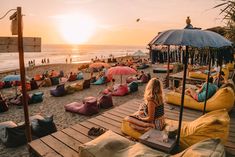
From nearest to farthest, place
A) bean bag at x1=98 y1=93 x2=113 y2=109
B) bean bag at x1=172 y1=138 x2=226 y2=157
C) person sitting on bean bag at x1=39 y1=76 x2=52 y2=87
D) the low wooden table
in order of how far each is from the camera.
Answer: bean bag at x1=172 y1=138 x2=226 y2=157
the low wooden table
bean bag at x1=98 y1=93 x2=113 y2=109
person sitting on bean bag at x1=39 y1=76 x2=52 y2=87

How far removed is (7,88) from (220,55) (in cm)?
1648

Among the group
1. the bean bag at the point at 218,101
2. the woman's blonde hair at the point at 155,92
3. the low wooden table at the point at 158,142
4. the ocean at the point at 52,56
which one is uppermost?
the ocean at the point at 52,56

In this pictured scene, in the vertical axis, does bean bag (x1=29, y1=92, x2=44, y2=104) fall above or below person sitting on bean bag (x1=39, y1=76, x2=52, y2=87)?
below

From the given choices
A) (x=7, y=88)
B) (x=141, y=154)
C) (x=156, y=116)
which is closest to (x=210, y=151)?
(x=141, y=154)

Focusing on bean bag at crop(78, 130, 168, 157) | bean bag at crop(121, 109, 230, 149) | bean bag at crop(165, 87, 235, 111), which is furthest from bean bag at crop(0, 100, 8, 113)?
bean bag at crop(121, 109, 230, 149)

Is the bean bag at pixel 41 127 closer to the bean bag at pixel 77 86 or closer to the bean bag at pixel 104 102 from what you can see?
the bean bag at pixel 104 102

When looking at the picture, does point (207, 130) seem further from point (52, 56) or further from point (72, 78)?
point (52, 56)

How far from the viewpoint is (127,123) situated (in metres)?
4.48

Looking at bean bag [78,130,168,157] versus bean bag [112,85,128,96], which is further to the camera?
bean bag [112,85,128,96]

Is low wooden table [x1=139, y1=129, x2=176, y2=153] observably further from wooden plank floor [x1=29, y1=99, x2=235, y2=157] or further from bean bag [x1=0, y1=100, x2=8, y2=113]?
bean bag [x1=0, y1=100, x2=8, y2=113]

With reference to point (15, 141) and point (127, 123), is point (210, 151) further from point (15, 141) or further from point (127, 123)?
point (15, 141)

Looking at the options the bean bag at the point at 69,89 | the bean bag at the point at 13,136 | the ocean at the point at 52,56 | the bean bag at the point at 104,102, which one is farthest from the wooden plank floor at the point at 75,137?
the ocean at the point at 52,56

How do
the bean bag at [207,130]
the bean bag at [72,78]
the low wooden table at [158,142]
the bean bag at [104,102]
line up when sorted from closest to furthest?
the low wooden table at [158,142] → the bean bag at [207,130] → the bean bag at [104,102] → the bean bag at [72,78]

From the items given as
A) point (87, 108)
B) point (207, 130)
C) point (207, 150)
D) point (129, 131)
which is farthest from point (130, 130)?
point (87, 108)
